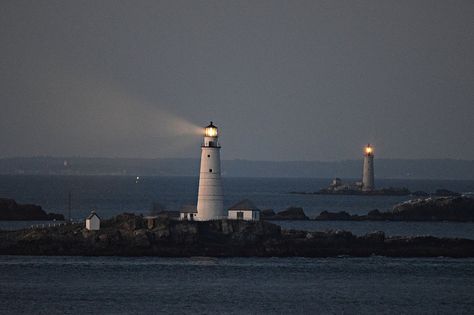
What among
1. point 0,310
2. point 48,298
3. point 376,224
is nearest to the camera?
point 0,310

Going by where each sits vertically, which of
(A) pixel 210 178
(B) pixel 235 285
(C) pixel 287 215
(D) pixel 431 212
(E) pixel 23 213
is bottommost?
(B) pixel 235 285

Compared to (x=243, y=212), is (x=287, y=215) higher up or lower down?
higher up

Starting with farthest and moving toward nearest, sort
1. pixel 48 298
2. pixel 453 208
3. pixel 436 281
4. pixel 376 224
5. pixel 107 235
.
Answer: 1. pixel 453 208
2. pixel 376 224
3. pixel 107 235
4. pixel 436 281
5. pixel 48 298

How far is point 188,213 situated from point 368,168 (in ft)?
347

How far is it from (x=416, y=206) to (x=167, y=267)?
192 ft

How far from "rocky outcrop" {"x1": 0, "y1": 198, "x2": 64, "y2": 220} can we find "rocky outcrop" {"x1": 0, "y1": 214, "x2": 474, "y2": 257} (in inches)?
1121

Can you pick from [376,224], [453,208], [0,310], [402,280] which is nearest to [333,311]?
[402,280]

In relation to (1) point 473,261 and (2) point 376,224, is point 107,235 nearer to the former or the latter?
(1) point 473,261

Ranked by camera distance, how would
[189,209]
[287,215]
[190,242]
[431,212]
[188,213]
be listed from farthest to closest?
[431,212] → [287,215] → [189,209] → [188,213] → [190,242]

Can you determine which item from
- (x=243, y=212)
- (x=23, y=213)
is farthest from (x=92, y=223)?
(x=23, y=213)

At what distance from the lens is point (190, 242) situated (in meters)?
68.2

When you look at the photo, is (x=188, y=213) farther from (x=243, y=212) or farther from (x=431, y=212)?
(x=431, y=212)

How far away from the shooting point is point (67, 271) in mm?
61969

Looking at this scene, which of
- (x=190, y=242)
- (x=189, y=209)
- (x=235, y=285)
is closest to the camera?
(x=235, y=285)
